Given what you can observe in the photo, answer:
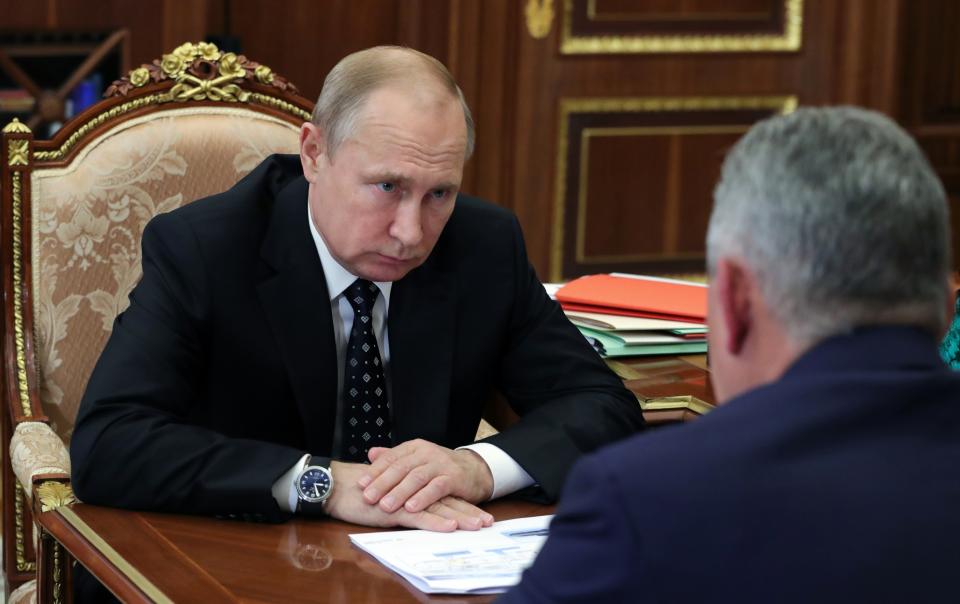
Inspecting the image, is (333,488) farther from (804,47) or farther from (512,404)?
(804,47)

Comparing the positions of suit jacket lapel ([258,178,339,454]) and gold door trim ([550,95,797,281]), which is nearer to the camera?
suit jacket lapel ([258,178,339,454])

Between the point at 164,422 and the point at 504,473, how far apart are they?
46 centimetres

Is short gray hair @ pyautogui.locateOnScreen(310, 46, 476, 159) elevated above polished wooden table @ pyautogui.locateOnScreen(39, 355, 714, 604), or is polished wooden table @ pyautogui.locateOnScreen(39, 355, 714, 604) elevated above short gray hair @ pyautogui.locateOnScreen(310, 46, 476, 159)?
short gray hair @ pyautogui.locateOnScreen(310, 46, 476, 159)

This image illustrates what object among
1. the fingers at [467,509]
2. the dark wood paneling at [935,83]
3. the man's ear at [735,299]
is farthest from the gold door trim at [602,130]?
the man's ear at [735,299]

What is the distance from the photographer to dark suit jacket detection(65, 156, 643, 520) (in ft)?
6.25

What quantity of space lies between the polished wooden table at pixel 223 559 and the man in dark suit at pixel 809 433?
447 mm

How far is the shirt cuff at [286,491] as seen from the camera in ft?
5.73

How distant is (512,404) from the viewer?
230 centimetres

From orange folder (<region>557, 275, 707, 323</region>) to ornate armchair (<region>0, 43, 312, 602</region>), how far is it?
23.0 inches

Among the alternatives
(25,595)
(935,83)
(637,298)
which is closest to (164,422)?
(25,595)

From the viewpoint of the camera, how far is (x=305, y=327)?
6.91ft

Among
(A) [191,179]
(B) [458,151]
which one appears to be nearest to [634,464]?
(B) [458,151]

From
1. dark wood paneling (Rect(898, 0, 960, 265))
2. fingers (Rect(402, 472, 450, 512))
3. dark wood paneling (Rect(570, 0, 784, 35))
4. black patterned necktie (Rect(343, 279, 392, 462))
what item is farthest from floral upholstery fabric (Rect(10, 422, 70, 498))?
dark wood paneling (Rect(898, 0, 960, 265))

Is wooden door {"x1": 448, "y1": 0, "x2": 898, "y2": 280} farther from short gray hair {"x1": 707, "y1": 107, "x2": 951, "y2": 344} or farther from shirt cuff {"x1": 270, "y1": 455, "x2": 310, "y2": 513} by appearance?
short gray hair {"x1": 707, "y1": 107, "x2": 951, "y2": 344}
